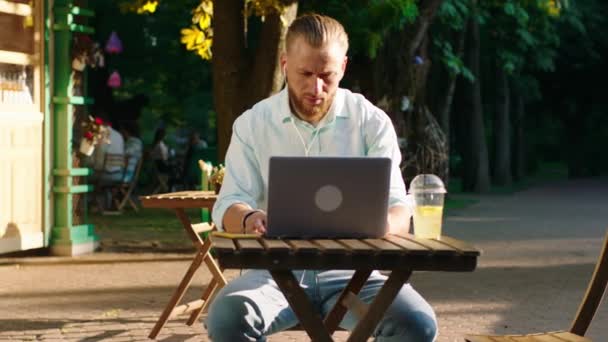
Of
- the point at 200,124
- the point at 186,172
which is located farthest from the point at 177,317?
the point at 200,124

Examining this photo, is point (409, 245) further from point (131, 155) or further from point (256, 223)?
point (131, 155)

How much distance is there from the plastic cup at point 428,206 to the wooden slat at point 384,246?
0.40 m

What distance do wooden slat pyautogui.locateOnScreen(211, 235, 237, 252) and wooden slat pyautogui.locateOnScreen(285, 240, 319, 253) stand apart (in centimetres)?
19

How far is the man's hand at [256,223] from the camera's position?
4.74 meters

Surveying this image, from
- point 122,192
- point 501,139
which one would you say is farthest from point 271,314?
point 501,139

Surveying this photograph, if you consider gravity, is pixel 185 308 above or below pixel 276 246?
below

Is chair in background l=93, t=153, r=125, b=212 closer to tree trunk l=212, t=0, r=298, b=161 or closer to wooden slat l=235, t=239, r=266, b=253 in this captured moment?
tree trunk l=212, t=0, r=298, b=161

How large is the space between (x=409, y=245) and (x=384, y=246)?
11cm

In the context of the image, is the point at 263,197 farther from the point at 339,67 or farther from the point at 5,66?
the point at 5,66

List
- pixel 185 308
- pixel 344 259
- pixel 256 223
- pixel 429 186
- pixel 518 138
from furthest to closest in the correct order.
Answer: pixel 518 138
pixel 185 308
pixel 429 186
pixel 256 223
pixel 344 259

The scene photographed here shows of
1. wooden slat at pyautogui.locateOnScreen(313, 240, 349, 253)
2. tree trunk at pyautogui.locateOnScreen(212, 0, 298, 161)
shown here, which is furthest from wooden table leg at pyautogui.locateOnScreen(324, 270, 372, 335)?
tree trunk at pyautogui.locateOnScreen(212, 0, 298, 161)

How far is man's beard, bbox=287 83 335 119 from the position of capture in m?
5.07

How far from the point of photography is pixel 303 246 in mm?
4281

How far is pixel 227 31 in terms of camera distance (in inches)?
541
